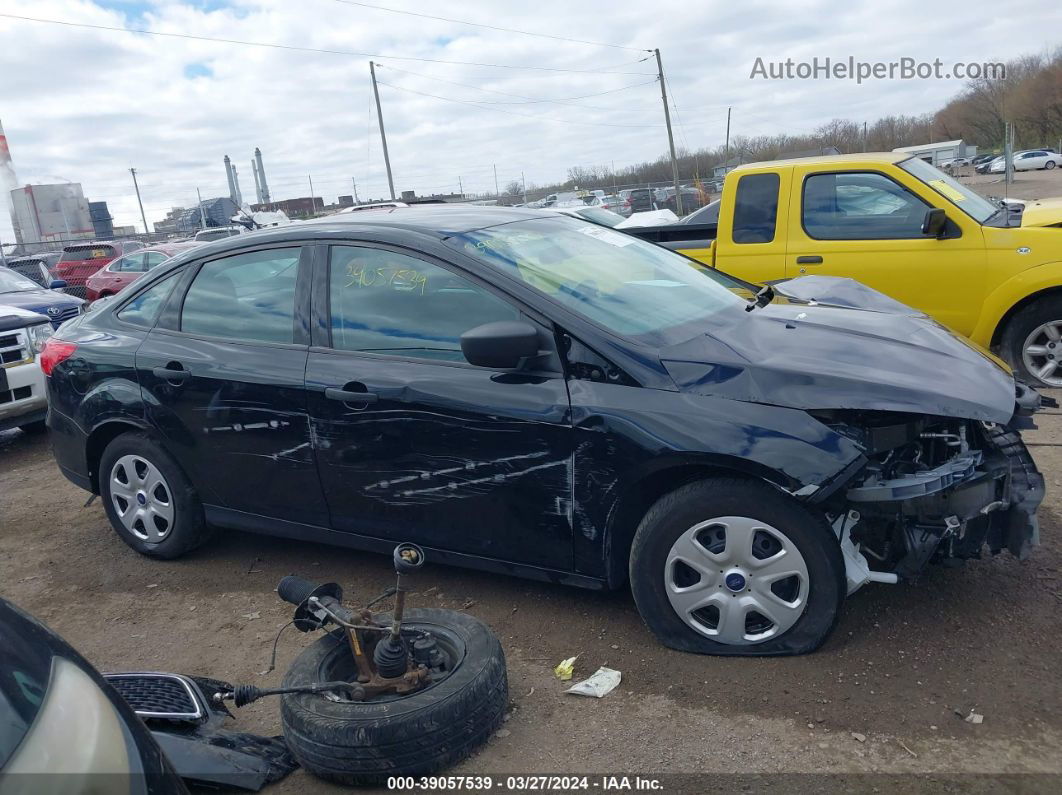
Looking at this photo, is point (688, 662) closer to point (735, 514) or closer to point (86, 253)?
point (735, 514)

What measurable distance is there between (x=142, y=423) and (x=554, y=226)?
232 cm

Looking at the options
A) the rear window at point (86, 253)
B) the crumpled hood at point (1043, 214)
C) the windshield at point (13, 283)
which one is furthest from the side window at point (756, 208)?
the rear window at point (86, 253)

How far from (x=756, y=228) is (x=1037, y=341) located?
7.19ft

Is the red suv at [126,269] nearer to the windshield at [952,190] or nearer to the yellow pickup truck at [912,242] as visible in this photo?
the yellow pickup truck at [912,242]

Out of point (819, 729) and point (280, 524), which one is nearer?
point (819, 729)

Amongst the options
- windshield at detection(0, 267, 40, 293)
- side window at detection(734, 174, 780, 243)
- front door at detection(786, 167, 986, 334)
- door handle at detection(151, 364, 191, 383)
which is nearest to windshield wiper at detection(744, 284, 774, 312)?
front door at detection(786, 167, 986, 334)

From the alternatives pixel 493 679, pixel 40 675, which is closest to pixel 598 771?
pixel 493 679

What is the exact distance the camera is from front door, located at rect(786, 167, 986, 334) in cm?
632

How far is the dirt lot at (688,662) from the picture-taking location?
8.96 ft

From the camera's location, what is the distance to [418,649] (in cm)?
304

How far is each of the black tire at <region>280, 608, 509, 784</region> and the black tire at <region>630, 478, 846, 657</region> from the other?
26.1 inches

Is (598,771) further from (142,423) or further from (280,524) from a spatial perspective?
(142,423)

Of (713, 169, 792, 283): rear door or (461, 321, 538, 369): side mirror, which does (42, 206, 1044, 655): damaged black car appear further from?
(713, 169, 792, 283): rear door

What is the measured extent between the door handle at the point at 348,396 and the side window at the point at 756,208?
4175mm
